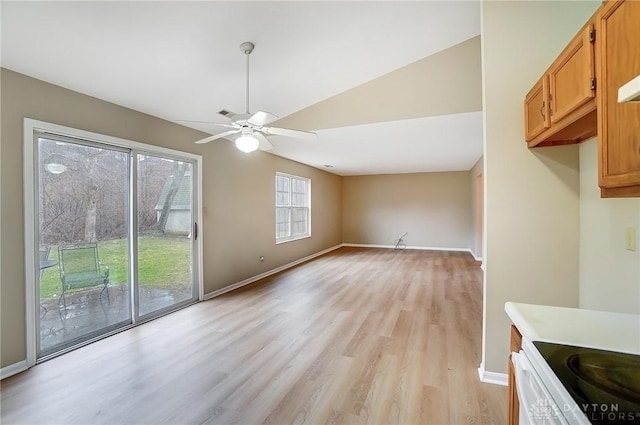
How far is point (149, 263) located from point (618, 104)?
4109 millimetres

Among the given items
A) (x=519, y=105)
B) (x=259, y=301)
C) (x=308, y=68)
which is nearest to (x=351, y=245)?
(x=259, y=301)

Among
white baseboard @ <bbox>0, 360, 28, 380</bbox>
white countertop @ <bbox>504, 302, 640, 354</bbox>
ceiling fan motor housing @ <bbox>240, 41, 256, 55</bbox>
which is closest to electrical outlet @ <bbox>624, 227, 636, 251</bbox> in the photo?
white countertop @ <bbox>504, 302, 640, 354</bbox>

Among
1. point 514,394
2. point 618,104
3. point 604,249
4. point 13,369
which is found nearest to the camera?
point 618,104

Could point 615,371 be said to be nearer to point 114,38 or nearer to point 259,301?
point 114,38

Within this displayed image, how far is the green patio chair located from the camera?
265cm

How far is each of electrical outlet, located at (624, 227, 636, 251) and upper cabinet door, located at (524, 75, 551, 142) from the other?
2.26ft

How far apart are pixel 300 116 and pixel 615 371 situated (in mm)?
4010

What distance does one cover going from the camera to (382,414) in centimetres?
178

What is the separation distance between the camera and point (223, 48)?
7.99 ft

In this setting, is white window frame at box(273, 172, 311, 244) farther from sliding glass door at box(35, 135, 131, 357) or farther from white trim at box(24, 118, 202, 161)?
sliding glass door at box(35, 135, 131, 357)

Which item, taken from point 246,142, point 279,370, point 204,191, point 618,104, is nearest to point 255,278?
point 204,191

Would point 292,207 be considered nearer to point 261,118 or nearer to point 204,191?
point 204,191

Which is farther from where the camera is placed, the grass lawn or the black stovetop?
the grass lawn

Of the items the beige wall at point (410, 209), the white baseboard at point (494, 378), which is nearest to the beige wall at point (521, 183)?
the white baseboard at point (494, 378)
